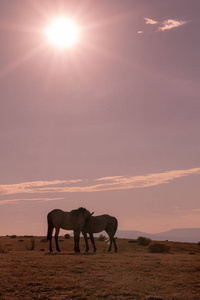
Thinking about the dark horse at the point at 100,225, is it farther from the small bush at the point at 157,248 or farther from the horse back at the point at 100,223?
the small bush at the point at 157,248

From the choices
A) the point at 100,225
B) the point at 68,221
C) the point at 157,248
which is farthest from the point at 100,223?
the point at 157,248

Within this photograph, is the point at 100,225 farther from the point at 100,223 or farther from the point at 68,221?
the point at 68,221

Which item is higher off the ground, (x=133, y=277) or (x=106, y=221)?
Answer: (x=106, y=221)

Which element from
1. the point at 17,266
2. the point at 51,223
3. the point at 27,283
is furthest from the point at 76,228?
the point at 27,283

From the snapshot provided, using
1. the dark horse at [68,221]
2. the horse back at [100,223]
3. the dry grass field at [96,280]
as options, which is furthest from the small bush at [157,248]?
the dry grass field at [96,280]

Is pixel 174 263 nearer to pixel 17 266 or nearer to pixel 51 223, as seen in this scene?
pixel 17 266

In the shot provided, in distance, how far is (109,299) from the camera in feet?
32.1

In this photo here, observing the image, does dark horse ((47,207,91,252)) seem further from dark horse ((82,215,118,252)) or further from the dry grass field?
the dry grass field

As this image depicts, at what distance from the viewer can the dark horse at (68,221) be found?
23.3m

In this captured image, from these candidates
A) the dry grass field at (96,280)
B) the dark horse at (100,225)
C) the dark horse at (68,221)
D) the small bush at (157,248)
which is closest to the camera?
the dry grass field at (96,280)

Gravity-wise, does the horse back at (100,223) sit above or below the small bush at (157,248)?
above

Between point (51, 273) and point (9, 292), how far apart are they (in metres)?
2.84

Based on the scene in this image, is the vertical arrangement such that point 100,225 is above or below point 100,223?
below

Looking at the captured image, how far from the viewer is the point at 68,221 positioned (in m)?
23.7
